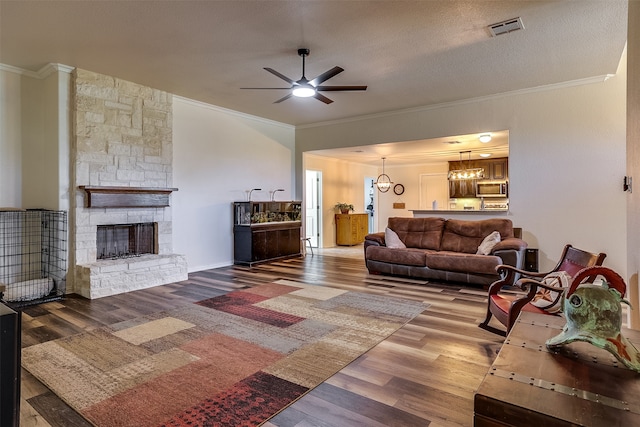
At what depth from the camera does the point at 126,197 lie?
5207mm

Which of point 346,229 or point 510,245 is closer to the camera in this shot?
point 510,245

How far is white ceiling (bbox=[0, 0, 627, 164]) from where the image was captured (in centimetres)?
323

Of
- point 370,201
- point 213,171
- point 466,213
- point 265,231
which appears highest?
point 213,171

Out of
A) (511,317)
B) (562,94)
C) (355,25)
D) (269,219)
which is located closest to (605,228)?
(562,94)

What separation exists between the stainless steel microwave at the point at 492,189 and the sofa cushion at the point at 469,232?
167 inches

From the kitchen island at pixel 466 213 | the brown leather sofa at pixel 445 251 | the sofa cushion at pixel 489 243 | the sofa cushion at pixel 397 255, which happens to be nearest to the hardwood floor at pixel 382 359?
the brown leather sofa at pixel 445 251

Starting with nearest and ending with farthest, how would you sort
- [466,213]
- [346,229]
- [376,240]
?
[376,240], [466,213], [346,229]

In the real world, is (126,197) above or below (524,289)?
above

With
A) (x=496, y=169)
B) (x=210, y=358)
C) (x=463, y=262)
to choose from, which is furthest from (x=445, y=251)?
(x=496, y=169)

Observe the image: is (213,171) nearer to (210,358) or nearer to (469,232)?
(210,358)

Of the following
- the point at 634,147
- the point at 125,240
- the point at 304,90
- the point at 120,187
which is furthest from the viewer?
the point at 125,240

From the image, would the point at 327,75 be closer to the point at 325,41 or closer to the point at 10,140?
the point at 325,41

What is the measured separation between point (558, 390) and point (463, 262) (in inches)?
170

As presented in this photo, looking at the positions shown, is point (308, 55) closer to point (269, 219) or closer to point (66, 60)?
point (66, 60)
